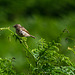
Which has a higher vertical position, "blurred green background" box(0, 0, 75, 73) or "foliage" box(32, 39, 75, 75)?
"blurred green background" box(0, 0, 75, 73)

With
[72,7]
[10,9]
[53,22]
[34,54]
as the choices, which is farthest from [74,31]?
[34,54]

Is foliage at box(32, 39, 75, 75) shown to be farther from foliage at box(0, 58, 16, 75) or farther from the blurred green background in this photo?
the blurred green background

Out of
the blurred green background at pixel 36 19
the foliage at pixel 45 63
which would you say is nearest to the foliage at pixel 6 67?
the foliage at pixel 45 63

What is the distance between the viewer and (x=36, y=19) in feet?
5.88

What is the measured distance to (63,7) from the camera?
2207mm

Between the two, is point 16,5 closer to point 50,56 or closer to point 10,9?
point 10,9

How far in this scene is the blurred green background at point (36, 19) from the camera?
1534 mm

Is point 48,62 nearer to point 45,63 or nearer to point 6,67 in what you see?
point 45,63

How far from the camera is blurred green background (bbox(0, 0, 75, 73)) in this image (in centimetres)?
153

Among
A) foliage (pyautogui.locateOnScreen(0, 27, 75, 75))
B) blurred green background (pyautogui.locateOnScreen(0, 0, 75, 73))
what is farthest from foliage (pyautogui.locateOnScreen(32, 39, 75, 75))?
blurred green background (pyautogui.locateOnScreen(0, 0, 75, 73))

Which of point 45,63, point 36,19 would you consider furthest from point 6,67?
point 36,19

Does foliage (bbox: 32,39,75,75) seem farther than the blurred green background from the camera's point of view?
No

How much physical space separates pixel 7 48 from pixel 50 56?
2.83 ft

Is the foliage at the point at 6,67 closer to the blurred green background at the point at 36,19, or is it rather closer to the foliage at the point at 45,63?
the foliage at the point at 45,63
